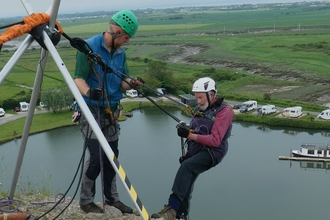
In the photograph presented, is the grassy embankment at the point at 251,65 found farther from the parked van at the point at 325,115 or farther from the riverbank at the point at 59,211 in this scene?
the riverbank at the point at 59,211

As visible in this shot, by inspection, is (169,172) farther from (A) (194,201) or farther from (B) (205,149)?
(B) (205,149)

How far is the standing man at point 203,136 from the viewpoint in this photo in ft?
13.1

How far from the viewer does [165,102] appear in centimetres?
3509

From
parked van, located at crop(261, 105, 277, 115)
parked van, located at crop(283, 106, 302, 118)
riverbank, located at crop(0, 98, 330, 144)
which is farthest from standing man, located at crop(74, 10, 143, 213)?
parked van, located at crop(261, 105, 277, 115)

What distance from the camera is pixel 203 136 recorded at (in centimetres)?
399

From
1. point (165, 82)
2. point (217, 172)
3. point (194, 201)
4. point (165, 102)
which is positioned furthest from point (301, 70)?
point (194, 201)

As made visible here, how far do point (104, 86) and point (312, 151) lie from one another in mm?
22274

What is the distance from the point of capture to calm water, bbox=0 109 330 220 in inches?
645

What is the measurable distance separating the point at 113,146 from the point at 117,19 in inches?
51.0

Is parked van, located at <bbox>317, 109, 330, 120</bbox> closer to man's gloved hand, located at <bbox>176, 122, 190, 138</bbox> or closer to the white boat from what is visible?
the white boat

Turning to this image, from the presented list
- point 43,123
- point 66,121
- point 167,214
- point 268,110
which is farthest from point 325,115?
point 167,214

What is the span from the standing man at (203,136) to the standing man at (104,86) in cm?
65

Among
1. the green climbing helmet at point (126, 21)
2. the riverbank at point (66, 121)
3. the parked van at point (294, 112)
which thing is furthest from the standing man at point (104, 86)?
the parked van at point (294, 112)

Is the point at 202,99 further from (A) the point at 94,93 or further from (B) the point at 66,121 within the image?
(B) the point at 66,121
